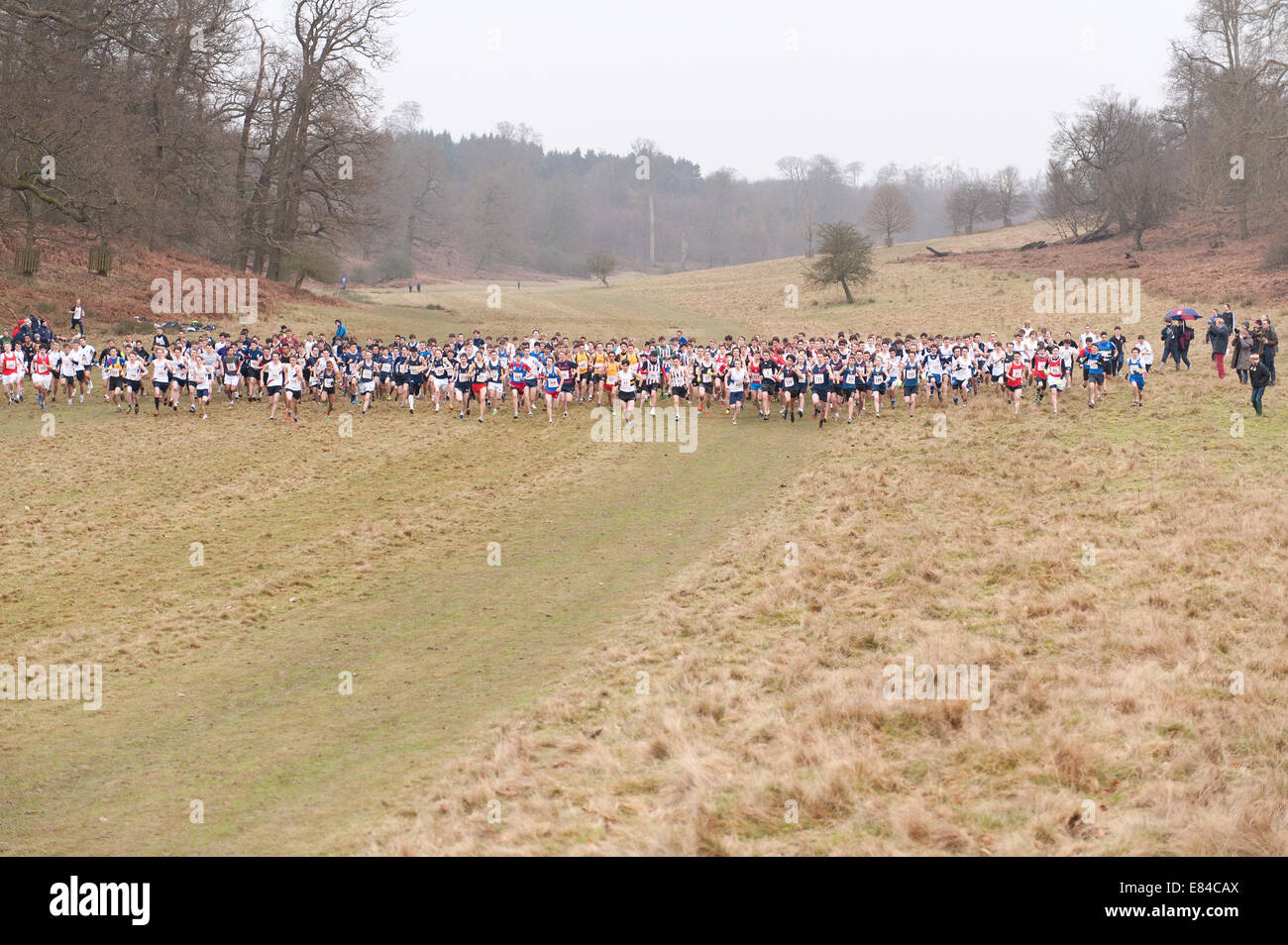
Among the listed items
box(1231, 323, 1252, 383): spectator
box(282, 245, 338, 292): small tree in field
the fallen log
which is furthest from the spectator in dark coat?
box(282, 245, 338, 292): small tree in field

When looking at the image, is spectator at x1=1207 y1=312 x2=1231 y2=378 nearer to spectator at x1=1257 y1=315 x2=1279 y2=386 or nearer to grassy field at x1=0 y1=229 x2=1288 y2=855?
grassy field at x1=0 y1=229 x2=1288 y2=855

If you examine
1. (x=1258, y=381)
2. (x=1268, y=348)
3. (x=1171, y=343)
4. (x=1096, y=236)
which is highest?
(x=1096, y=236)

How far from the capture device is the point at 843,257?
6550 centimetres

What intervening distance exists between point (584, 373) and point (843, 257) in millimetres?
37647

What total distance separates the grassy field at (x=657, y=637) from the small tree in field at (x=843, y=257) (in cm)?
3928

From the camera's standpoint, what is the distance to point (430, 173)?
128750 mm

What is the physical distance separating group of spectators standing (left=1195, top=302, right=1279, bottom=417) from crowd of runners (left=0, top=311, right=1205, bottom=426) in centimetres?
194

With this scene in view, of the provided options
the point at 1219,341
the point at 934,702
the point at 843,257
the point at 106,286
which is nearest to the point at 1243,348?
the point at 1219,341

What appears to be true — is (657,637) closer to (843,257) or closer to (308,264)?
(308,264)

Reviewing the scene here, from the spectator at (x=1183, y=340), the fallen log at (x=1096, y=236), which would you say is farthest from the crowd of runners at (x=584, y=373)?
the fallen log at (x=1096, y=236)

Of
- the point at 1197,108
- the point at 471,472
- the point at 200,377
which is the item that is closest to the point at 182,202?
the point at 200,377
